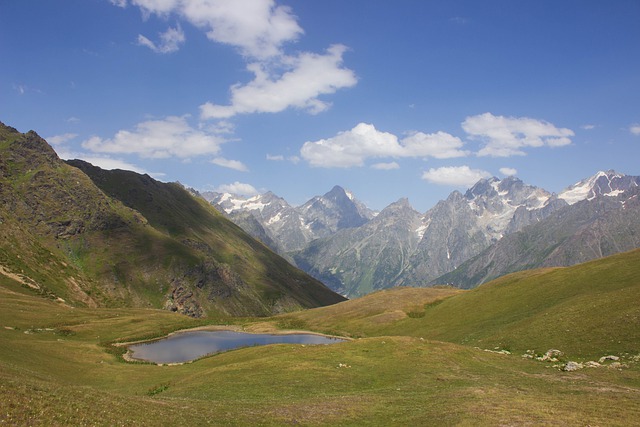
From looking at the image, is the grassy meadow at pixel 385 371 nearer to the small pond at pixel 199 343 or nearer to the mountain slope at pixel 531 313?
the mountain slope at pixel 531 313

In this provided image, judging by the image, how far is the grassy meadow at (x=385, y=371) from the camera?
29.8 m

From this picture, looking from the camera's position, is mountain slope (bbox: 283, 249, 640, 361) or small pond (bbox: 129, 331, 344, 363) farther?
small pond (bbox: 129, 331, 344, 363)

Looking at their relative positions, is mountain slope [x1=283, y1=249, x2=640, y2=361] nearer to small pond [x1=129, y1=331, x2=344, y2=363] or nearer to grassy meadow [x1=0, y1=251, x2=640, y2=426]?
grassy meadow [x1=0, y1=251, x2=640, y2=426]

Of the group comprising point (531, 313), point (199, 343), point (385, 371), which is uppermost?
point (531, 313)

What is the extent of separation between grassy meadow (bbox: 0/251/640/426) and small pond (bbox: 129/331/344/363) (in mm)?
5499

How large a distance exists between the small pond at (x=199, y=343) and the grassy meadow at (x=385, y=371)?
5499mm

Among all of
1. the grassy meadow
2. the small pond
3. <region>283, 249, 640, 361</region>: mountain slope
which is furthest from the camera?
the small pond

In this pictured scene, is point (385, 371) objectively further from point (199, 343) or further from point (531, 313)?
point (199, 343)

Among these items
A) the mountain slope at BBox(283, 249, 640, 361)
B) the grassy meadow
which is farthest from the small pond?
the mountain slope at BBox(283, 249, 640, 361)

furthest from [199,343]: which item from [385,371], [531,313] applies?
[531,313]

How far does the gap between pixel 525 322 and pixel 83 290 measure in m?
171

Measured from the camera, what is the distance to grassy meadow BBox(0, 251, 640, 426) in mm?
29812

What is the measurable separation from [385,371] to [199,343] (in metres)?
48.9

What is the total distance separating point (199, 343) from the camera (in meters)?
87.1
